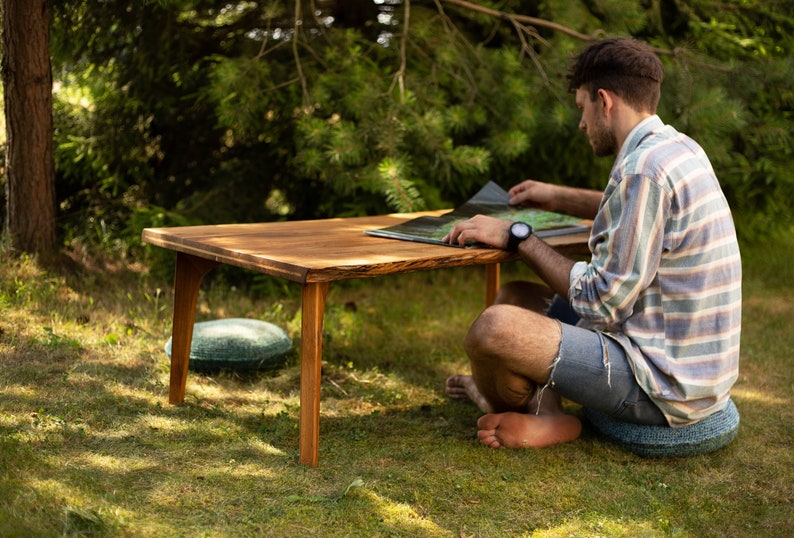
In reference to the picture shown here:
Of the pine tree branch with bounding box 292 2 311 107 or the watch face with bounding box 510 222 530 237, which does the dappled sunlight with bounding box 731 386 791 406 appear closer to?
the watch face with bounding box 510 222 530 237

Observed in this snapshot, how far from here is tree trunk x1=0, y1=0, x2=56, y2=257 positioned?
4227 millimetres

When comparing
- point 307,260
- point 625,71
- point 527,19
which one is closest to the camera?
point 307,260

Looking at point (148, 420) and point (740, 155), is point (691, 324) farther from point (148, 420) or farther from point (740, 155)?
point (740, 155)

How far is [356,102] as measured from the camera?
4.32m

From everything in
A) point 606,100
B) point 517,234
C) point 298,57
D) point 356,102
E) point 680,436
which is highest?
point 298,57

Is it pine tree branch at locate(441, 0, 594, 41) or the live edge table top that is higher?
pine tree branch at locate(441, 0, 594, 41)

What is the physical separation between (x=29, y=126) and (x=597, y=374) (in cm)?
324

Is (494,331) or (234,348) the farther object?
(234,348)

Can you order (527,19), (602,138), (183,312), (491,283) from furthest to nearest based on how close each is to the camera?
(527,19)
(491,283)
(183,312)
(602,138)

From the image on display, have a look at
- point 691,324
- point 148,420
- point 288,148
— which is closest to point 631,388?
point 691,324

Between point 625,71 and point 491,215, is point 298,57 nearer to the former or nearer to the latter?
point 491,215

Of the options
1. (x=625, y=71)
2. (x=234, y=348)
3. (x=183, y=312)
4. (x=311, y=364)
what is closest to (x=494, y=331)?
(x=311, y=364)

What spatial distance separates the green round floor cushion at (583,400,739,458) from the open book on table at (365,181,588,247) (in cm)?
73

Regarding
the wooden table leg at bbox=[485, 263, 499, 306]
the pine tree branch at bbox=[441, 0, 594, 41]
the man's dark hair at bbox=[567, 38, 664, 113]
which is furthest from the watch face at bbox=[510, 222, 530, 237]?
the pine tree branch at bbox=[441, 0, 594, 41]
